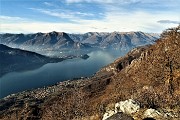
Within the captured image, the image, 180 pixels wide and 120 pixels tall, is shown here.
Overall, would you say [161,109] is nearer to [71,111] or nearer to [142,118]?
[142,118]

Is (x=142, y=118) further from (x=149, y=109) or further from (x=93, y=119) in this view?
(x=93, y=119)

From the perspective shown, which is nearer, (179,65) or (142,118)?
(142,118)

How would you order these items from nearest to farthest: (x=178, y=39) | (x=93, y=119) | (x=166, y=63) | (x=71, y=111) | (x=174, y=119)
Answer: (x=174, y=119) < (x=93, y=119) < (x=166, y=63) < (x=178, y=39) < (x=71, y=111)

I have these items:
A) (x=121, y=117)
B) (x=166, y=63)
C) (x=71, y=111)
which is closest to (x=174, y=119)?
(x=121, y=117)

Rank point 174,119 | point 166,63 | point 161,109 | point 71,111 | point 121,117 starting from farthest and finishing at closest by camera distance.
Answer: point 71,111 < point 166,63 < point 161,109 < point 174,119 < point 121,117

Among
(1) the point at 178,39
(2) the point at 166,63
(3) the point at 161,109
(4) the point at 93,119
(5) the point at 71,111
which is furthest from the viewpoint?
(5) the point at 71,111

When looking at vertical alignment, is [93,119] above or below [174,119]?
below

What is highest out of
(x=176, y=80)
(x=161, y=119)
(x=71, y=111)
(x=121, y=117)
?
(x=121, y=117)

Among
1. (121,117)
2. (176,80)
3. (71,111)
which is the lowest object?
(71,111)

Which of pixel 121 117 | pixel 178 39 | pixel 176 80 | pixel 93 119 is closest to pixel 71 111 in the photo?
pixel 176 80
